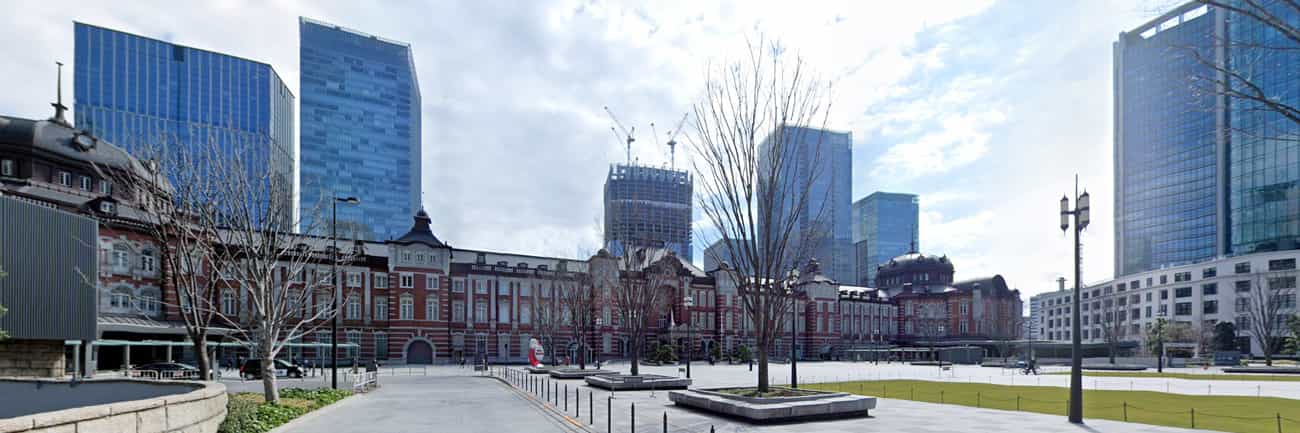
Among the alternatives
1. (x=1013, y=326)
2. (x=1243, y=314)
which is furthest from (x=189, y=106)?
(x=1243, y=314)

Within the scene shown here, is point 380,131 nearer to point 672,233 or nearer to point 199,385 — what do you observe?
point 672,233

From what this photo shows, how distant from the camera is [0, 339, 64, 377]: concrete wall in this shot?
32719 millimetres

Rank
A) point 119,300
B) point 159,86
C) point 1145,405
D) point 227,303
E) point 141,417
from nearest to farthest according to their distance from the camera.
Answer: point 141,417 → point 1145,405 → point 119,300 → point 227,303 → point 159,86

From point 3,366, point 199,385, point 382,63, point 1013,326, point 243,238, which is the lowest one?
point 1013,326

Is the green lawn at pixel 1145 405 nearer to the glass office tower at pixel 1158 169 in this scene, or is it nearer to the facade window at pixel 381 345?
the facade window at pixel 381 345

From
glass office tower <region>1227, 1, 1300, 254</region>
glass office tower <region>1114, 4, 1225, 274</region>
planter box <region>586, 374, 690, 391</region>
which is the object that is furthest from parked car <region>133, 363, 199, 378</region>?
glass office tower <region>1114, 4, 1225, 274</region>

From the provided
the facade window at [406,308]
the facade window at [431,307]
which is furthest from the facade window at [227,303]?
the facade window at [431,307]

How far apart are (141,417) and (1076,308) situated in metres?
22.8

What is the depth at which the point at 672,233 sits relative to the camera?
10538 centimetres

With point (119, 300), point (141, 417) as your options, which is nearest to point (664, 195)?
point (119, 300)

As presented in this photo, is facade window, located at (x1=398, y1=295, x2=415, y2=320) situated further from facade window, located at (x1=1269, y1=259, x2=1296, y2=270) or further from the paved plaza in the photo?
facade window, located at (x1=1269, y1=259, x2=1296, y2=270)

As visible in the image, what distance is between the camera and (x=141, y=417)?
10969 mm

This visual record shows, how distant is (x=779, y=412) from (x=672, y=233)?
86.7m

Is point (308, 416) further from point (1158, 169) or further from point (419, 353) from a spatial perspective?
point (1158, 169)
